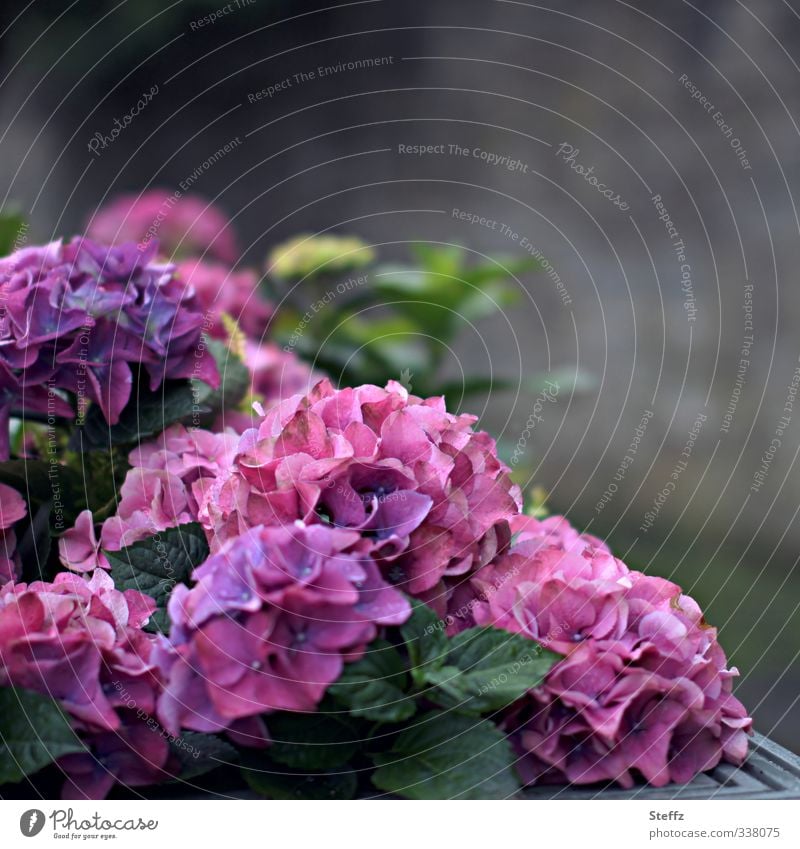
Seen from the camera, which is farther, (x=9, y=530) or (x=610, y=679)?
(x=9, y=530)

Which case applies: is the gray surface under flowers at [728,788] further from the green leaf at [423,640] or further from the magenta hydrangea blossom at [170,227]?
the magenta hydrangea blossom at [170,227]

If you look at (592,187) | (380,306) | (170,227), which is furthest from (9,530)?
(592,187)

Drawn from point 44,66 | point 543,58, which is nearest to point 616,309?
point 543,58

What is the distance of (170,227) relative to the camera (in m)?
1.53

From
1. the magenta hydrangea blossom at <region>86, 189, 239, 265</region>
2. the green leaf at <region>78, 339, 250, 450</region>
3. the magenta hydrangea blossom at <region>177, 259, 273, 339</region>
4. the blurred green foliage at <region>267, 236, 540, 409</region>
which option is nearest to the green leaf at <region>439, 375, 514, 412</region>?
the blurred green foliage at <region>267, 236, 540, 409</region>

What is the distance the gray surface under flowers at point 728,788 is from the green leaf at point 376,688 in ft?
0.26

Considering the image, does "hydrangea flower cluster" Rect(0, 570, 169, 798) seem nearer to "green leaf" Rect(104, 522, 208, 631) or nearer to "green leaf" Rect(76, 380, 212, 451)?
"green leaf" Rect(104, 522, 208, 631)

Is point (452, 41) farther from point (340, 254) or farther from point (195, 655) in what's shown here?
point (195, 655)

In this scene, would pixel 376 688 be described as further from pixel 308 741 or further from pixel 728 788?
pixel 728 788

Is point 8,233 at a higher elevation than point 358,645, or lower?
higher

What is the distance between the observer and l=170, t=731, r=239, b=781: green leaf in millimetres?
427

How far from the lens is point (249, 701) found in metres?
0.39

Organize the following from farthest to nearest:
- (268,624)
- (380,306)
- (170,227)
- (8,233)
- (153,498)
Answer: (170,227)
(380,306)
(8,233)
(153,498)
(268,624)

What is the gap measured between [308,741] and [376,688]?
4 cm
